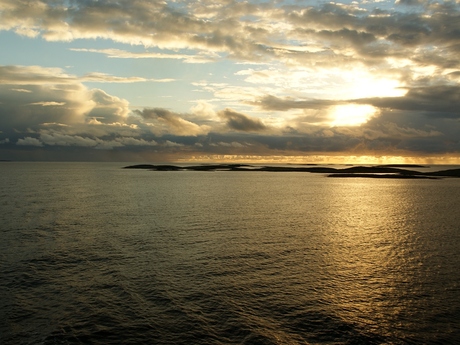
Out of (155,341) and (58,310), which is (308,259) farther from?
(58,310)

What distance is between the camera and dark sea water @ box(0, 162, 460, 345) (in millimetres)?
18250

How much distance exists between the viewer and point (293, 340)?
17344 mm

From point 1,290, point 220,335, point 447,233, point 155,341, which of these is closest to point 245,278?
point 220,335

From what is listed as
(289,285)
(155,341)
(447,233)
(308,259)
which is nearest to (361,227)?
(447,233)

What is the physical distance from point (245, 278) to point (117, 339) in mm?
10487

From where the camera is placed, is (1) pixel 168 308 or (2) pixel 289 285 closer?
(1) pixel 168 308

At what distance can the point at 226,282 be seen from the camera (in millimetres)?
24750

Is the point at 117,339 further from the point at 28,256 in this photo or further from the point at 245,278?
the point at 28,256

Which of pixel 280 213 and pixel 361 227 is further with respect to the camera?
pixel 280 213

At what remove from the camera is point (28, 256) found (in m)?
30.1

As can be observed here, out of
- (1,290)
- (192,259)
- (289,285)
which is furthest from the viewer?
(192,259)

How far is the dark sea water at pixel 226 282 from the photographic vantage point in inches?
719

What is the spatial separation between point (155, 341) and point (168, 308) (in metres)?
3.36

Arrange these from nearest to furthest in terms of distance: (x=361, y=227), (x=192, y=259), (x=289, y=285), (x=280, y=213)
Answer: (x=289, y=285)
(x=192, y=259)
(x=361, y=227)
(x=280, y=213)
